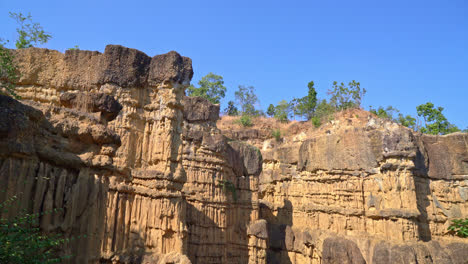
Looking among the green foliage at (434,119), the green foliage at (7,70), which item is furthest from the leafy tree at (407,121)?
the green foliage at (7,70)

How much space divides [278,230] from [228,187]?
21.9 ft

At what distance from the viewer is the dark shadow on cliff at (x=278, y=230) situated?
24.7 metres

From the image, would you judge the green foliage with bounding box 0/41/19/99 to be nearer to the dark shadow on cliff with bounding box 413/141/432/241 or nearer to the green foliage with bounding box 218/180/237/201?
the green foliage with bounding box 218/180/237/201

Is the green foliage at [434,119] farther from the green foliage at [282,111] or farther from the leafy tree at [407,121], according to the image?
the green foliage at [282,111]

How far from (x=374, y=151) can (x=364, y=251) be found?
616 cm

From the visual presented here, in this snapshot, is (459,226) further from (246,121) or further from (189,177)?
(246,121)

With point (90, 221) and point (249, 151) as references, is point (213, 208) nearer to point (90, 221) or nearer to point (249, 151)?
point (249, 151)

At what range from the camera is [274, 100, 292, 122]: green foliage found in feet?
144

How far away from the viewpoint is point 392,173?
2123cm

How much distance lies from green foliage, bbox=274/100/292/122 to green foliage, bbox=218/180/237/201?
23.7 meters

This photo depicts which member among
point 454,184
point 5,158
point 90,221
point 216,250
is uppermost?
point 454,184

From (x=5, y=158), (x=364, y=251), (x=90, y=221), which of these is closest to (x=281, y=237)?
(x=364, y=251)

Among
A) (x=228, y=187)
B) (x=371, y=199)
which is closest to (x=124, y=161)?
(x=228, y=187)

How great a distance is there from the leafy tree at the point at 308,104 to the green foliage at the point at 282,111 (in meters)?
1.25
